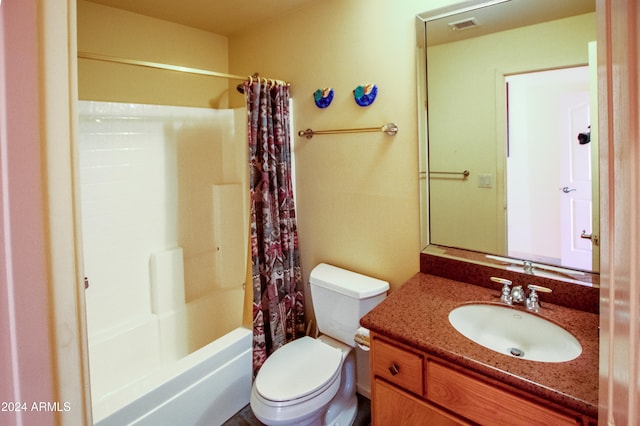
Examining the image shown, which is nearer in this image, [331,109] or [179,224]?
[331,109]

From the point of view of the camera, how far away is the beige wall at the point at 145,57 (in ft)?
6.59

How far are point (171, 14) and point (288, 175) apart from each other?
127 centimetres

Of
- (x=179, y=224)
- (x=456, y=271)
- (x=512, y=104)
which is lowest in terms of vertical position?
(x=456, y=271)

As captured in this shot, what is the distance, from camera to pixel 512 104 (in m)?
1.45

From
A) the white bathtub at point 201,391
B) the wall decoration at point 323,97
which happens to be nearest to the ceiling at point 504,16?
the wall decoration at point 323,97

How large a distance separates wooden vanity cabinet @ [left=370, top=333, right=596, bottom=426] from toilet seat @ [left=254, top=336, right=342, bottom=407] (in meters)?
0.33

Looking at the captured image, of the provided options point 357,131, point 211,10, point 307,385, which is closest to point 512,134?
point 357,131

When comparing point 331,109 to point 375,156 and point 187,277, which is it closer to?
point 375,156

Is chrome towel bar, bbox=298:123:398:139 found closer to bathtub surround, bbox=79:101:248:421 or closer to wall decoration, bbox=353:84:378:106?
wall decoration, bbox=353:84:378:106

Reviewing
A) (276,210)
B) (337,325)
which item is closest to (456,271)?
(337,325)

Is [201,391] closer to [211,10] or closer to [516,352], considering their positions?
[516,352]

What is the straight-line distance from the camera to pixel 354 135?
1912 millimetres

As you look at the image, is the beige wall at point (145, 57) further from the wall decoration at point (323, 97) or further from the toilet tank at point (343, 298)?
the toilet tank at point (343, 298)

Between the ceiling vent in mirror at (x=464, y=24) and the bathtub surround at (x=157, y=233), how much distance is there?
4.95 feet
